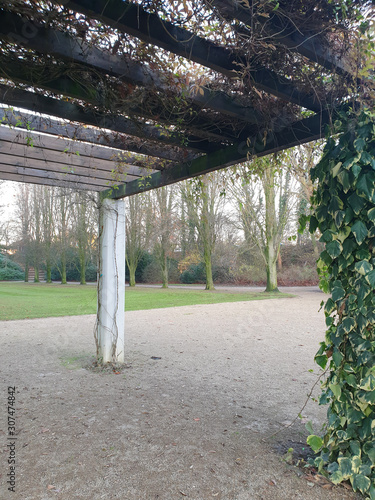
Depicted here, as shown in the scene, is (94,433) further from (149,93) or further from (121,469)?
(149,93)

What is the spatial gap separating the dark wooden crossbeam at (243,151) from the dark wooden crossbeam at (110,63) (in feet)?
0.84

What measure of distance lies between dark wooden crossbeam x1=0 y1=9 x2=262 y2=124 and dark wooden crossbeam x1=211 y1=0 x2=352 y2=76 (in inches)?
23.9

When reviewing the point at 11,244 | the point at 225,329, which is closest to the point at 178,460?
the point at 225,329

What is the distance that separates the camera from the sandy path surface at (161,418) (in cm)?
233

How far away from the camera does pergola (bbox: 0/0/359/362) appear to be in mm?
1967

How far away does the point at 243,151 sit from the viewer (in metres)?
3.27

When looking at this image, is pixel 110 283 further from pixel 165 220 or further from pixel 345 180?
pixel 165 220

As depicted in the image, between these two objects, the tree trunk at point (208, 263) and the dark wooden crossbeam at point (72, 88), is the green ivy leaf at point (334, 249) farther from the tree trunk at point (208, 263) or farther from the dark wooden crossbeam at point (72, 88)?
the tree trunk at point (208, 263)

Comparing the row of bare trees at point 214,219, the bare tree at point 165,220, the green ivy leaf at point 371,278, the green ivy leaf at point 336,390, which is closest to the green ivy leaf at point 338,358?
the green ivy leaf at point 336,390

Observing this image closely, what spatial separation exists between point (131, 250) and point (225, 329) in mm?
15331

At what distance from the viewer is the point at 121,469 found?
8.26 feet

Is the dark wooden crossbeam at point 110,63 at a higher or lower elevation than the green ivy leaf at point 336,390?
higher

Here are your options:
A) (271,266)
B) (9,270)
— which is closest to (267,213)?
(271,266)

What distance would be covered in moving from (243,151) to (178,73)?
1001mm
